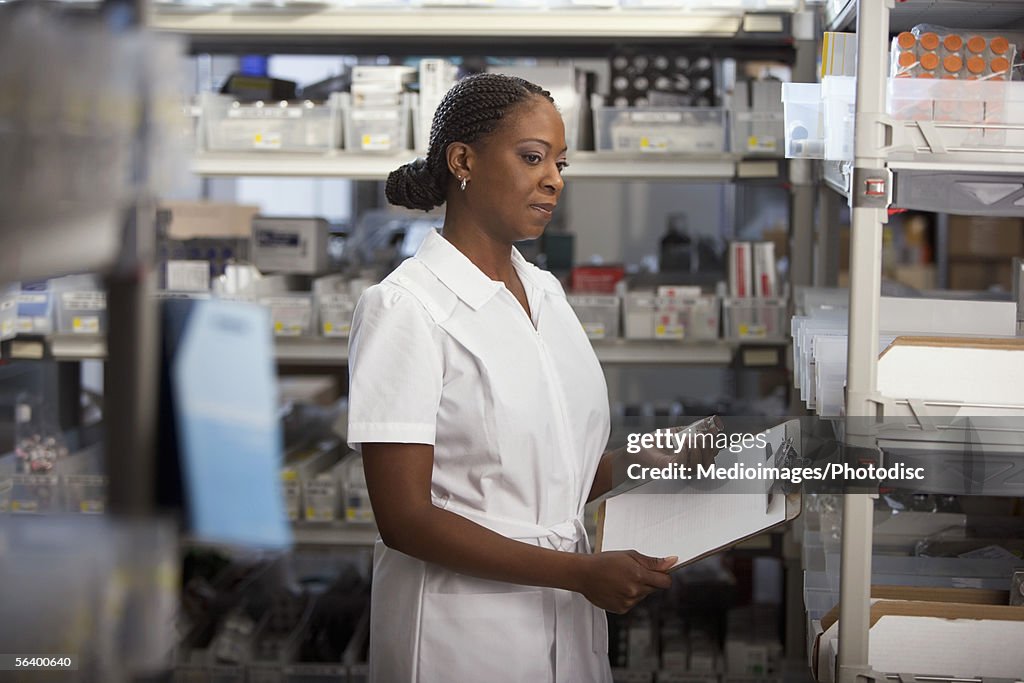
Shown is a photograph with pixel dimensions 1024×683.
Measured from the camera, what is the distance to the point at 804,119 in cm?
199

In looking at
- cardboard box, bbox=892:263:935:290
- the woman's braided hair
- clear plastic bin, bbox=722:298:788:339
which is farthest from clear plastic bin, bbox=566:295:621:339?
cardboard box, bbox=892:263:935:290

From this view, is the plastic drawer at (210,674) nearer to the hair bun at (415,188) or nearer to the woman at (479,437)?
the woman at (479,437)

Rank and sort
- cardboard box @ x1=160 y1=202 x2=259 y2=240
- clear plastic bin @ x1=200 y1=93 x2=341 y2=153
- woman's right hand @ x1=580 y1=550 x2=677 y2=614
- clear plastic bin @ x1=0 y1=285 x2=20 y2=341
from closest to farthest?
woman's right hand @ x1=580 y1=550 x2=677 y2=614, clear plastic bin @ x1=0 y1=285 x2=20 y2=341, clear plastic bin @ x1=200 y1=93 x2=341 y2=153, cardboard box @ x1=160 y1=202 x2=259 y2=240

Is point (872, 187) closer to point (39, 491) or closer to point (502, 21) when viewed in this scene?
point (502, 21)

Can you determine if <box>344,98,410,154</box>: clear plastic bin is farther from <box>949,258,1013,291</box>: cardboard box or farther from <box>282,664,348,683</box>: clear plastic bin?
<box>949,258,1013,291</box>: cardboard box

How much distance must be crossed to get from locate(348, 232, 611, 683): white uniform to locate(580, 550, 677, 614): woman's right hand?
136 millimetres

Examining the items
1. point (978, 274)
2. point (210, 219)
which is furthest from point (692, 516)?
point (978, 274)

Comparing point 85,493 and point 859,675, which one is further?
point 85,493

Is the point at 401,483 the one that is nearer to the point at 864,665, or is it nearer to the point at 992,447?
the point at 864,665

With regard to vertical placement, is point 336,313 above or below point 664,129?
below

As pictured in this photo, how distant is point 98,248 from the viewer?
1.10 metres

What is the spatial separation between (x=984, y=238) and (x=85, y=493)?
4.80 meters

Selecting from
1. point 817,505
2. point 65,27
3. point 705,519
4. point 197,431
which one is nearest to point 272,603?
point 197,431

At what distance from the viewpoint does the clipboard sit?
158cm
